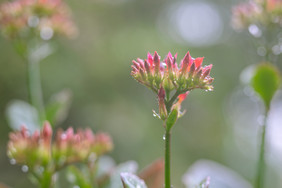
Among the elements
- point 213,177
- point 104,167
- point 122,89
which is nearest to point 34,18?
point 104,167

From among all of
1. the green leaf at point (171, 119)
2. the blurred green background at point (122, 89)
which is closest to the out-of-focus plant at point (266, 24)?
the green leaf at point (171, 119)

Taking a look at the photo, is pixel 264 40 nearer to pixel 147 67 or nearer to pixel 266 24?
pixel 266 24

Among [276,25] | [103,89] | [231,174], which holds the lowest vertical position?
[103,89]

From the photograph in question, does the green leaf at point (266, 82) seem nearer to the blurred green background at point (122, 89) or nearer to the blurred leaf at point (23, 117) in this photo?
the blurred leaf at point (23, 117)

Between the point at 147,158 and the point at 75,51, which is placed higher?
the point at 75,51

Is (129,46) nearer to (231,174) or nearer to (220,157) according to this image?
(220,157)

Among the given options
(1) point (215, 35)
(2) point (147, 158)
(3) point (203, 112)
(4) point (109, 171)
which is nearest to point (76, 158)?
(4) point (109, 171)

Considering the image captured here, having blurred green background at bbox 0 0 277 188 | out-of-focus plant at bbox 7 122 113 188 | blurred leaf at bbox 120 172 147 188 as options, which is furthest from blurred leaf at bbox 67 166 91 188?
blurred green background at bbox 0 0 277 188
